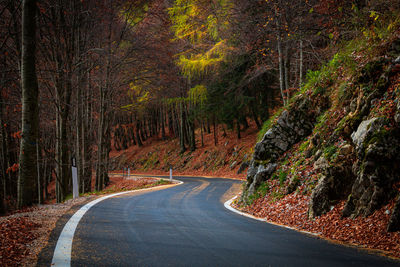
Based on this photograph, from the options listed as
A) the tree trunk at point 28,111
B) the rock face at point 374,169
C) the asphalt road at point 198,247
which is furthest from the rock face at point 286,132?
the tree trunk at point 28,111

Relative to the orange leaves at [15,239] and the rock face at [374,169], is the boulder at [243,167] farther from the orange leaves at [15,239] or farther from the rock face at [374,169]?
the orange leaves at [15,239]

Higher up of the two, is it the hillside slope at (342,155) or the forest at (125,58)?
the forest at (125,58)

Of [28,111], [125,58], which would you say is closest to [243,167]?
[125,58]

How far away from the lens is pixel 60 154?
44.2 feet

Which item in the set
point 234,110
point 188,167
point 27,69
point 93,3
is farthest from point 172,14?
point 27,69

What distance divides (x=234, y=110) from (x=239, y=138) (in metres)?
3.62

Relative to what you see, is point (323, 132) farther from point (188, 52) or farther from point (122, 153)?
point (122, 153)

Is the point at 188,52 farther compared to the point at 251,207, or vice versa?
the point at 188,52

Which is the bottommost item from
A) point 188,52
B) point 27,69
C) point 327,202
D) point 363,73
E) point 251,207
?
point 251,207

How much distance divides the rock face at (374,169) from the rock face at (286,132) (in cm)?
418

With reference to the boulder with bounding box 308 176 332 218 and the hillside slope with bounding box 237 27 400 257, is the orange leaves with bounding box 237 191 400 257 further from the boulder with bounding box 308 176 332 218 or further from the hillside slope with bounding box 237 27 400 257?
the boulder with bounding box 308 176 332 218

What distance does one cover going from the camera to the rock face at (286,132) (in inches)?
404

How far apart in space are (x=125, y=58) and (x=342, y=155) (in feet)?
46.4

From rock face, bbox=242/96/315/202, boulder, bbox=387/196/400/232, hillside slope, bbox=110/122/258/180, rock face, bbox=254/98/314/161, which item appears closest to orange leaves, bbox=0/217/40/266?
boulder, bbox=387/196/400/232
